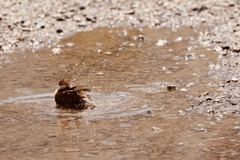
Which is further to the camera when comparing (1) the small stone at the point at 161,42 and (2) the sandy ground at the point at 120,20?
(1) the small stone at the point at 161,42

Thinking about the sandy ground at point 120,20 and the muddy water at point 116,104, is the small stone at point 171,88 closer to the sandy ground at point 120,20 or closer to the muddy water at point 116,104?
the muddy water at point 116,104

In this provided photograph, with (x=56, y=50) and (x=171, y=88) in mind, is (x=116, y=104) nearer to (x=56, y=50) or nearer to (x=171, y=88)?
(x=171, y=88)

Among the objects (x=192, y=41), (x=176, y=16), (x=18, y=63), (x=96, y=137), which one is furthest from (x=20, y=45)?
(x=96, y=137)

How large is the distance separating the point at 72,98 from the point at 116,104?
598 mm

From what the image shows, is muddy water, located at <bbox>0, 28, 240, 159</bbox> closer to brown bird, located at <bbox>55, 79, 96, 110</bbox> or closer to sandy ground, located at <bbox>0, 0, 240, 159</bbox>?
brown bird, located at <bbox>55, 79, 96, 110</bbox>

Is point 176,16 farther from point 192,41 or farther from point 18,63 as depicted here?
point 18,63

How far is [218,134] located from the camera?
6.62m

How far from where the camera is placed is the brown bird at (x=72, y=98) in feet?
25.8

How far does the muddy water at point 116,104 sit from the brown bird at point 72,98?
16 centimetres

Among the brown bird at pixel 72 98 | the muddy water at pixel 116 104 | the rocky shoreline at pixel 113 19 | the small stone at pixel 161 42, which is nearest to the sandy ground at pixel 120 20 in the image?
the rocky shoreline at pixel 113 19

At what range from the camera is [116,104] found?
799 cm

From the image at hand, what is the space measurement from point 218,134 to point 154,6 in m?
9.71

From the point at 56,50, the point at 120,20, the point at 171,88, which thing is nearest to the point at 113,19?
the point at 120,20

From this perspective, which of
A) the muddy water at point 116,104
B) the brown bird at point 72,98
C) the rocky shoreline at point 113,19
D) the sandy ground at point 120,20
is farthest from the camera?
the rocky shoreline at point 113,19
